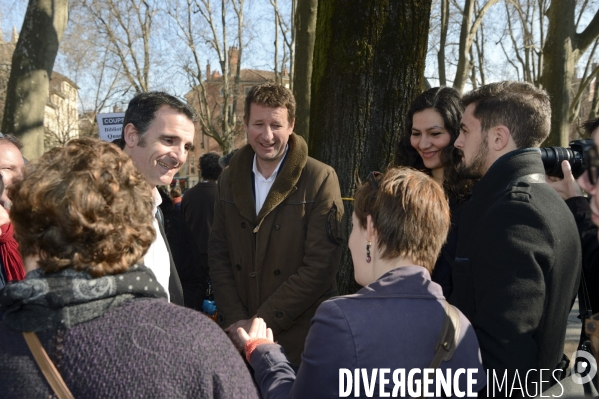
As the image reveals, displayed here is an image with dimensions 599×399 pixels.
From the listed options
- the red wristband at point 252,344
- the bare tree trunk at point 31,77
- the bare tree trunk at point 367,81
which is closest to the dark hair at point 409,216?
the red wristband at point 252,344

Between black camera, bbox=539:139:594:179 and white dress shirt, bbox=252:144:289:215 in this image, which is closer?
black camera, bbox=539:139:594:179

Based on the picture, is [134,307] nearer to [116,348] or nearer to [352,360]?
[116,348]

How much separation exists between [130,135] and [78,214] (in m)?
1.64

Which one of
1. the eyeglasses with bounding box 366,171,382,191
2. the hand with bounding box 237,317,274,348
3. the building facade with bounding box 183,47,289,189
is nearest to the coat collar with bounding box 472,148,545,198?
the eyeglasses with bounding box 366,171,382,191

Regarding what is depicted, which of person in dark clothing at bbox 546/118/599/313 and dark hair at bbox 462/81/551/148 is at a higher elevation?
dark hair at bbox 462/81/551/148

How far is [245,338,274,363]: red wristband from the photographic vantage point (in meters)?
2.15

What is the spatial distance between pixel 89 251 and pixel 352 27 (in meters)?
3.40

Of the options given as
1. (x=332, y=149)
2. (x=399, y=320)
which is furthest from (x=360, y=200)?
(x=332, y=149)

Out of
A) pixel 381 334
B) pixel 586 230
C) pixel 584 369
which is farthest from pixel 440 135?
pixel 381 334

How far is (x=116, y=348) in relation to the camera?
1372mm

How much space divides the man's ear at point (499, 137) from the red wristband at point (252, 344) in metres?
1.38

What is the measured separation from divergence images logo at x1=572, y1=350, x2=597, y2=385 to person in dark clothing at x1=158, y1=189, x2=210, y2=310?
6.87ft

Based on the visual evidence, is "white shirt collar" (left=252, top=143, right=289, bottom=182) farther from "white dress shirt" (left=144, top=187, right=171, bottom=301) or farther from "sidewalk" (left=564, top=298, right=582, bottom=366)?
"sidewalk" (left=564, top=298, right=582, bottom=366)

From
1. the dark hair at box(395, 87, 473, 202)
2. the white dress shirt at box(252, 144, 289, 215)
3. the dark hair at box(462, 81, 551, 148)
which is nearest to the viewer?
the dark hair at box(462, 81, 551, 148)
